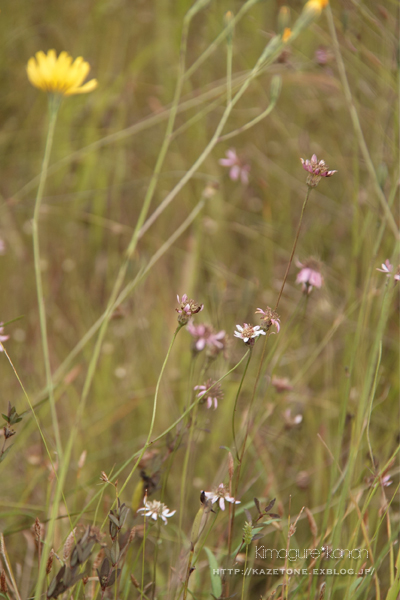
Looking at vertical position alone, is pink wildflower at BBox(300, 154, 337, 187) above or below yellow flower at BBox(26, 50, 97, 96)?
below

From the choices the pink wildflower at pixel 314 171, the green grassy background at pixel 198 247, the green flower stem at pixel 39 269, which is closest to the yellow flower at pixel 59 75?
the green flower stem at pixel 39 269

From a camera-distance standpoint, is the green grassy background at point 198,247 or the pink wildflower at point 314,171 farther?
the green grassy background at point 198,247

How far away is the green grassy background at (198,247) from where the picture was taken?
1.12 m

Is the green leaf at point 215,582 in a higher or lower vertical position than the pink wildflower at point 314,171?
lower

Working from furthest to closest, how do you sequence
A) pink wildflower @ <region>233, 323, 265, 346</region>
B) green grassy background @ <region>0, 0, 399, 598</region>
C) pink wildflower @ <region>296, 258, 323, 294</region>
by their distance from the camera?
1. green grassy background @ <region>0, 0, 399, 598</region>
2. pink wildflower @ <region>296, 258, 323, 294</region>
3. pink wildflower @ <region>233, 323, 265, 346</region>

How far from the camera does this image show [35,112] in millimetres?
2049

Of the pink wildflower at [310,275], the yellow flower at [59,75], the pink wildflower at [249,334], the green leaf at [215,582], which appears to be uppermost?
the yellow flower at [59,75]

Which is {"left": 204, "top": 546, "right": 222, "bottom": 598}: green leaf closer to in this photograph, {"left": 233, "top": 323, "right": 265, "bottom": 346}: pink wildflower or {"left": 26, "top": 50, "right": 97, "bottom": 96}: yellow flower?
{"left": 233, "top": 323, "right": 265, "bottom": 346}: pink wildflower

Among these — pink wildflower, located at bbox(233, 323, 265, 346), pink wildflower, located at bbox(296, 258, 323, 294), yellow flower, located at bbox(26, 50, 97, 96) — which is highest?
yellow flower, located at bbox(26, 50, 97, 96)

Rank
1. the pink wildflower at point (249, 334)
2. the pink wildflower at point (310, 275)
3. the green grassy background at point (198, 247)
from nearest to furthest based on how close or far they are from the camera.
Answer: the pink wildflower at point (249, 334), the pink wildflower at point (310, 275), the green grassy background at point (198, 247)

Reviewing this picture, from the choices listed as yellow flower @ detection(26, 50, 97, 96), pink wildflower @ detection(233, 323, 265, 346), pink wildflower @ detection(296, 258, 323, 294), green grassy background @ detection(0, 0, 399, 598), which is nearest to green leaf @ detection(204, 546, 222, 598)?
green grassy background @ detection(0, 0, 399, 598)

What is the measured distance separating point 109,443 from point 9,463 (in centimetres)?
24

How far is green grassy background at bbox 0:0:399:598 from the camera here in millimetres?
1124

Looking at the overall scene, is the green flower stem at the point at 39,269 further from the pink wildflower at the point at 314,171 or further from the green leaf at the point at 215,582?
the pink wildflower at the point at 314,171
